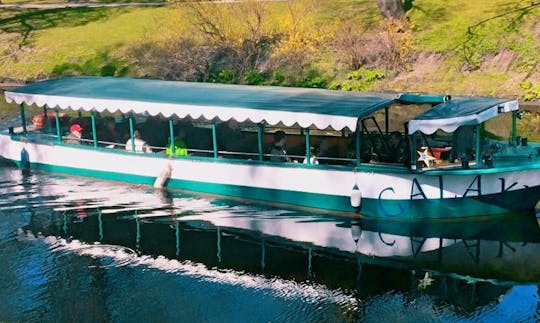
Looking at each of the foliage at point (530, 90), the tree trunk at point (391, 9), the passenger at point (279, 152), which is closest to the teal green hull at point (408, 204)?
the passenger at point (279, 152)

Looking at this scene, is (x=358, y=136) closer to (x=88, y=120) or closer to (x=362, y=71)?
(x=88, y=120)

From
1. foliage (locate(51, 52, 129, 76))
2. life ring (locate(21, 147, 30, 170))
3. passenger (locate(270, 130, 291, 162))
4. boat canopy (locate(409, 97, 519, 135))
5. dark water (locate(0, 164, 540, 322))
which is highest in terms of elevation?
foliage (locate(51, 52, 129, 76))

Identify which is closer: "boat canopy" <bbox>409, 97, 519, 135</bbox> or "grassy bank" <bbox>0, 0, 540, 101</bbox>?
"boat canopy" <bbox>409, 97, 519, 135</bbox>

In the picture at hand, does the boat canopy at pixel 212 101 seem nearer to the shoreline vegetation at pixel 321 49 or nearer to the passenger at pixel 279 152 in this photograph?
the passenger at pixel 279 152

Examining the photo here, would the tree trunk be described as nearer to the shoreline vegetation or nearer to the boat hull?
the shoreline vegetation

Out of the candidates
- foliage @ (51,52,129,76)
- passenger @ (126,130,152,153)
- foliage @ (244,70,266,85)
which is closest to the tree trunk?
foliage @ (244,70,266,85)

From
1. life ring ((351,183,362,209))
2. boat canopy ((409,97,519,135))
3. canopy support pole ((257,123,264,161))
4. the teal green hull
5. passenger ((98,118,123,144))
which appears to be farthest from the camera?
passenger ((98,118,123,144))

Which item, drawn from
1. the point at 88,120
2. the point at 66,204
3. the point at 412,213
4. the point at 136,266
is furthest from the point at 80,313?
the point at 88,120
